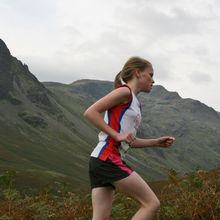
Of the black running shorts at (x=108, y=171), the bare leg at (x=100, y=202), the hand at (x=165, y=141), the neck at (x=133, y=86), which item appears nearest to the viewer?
the black running shorts at (x=108, y=171)

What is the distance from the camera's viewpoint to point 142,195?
548 cm

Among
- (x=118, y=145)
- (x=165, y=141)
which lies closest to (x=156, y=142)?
(x=165, y=141)

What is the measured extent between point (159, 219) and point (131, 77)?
2.68 meters

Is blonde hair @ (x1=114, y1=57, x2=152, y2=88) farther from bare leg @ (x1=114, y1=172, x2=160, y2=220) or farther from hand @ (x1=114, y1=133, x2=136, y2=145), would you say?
bare leg @ (x1=114, y1=172, x2=160, y2=220)

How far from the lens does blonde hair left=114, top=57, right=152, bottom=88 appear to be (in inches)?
238

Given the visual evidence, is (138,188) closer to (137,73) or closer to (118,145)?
(118,145)

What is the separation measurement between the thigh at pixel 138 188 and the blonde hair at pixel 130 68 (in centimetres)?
124

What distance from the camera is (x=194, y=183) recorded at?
9250mm

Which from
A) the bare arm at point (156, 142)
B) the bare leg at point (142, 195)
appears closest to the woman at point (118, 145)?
the bare leg at point (142, 195)

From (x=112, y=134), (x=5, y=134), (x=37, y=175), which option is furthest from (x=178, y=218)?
(x=5, y=134)

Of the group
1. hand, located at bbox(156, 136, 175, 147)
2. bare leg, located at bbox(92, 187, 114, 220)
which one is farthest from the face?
bare leg, located at bbox(92, 187, 114, 220)

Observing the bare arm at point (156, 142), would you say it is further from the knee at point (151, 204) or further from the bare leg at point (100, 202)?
the knee at point (151, 204)

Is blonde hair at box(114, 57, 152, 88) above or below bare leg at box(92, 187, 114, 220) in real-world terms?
above

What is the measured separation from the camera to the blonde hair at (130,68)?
19.8 feet
